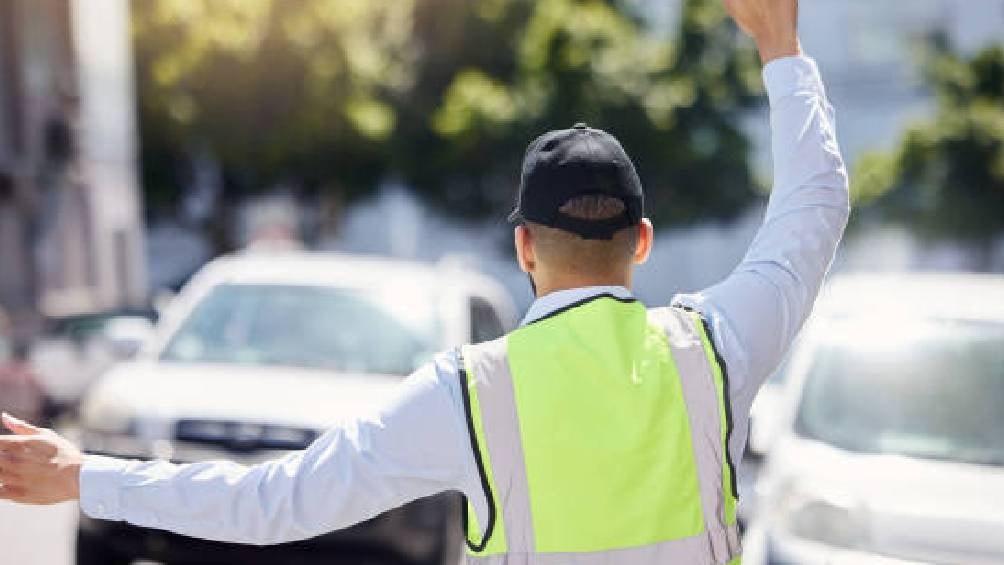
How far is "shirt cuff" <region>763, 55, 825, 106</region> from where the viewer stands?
8.03 feet

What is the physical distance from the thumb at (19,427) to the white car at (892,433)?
281 centimetres

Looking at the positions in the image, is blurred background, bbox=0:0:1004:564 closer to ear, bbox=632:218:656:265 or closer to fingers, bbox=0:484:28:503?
ear, bbox=632:218:656:265

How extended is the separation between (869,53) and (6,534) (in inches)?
1331

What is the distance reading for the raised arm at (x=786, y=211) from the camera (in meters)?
2.30

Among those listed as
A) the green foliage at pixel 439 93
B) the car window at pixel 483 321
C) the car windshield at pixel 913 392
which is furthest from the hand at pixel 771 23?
the green foliage at pixel 439 93

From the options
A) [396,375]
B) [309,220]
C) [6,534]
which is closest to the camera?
[396,375]

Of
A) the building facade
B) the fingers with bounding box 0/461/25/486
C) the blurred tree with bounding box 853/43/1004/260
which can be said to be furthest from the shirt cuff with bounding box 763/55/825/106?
the blurred tree with bounding box 853/43/1004/260

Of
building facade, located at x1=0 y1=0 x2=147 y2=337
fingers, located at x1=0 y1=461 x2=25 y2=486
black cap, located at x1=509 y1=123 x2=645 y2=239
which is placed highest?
black cap, located at x1=509 y1=123 x2=645 y2=239

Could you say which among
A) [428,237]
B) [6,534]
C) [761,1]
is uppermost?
[761,1]

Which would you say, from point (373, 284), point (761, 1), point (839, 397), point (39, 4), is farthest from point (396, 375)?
point (39, 4)

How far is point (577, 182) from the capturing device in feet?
7.07

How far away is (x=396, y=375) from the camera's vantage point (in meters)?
6.80

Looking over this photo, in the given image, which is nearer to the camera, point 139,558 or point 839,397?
point 839,397

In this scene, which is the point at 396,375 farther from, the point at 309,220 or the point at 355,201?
the point at 309,220
